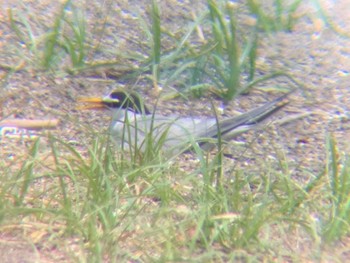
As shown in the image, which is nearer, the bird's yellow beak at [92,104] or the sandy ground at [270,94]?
the sandy ground at [270,94]

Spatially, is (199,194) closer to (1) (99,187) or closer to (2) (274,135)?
(1) (99,187)

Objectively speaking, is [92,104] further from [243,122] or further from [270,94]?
[270,94]

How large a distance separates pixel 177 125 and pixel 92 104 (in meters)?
0.63

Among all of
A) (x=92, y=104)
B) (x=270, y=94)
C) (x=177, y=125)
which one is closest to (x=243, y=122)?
(x=177, y=125)

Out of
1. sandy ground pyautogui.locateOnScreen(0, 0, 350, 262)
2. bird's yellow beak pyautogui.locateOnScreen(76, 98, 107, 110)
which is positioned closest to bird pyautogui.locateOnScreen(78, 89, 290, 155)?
bird's yellow beak pyautogui.locateOnScreen(76, 98, 107, 110)

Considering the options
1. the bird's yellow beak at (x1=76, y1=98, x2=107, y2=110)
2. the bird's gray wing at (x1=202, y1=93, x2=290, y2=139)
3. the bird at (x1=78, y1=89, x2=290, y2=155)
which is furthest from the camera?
the bird's yellow beak at (x1=76, y1=98, x2=107, y2=110)

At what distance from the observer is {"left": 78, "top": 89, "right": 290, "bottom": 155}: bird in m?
3.85

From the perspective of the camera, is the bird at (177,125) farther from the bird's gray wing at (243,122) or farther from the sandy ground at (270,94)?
the sandy ground at (270,94)

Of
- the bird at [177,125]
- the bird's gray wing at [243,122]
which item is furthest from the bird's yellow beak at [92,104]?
the bird's gray wing at [243,122]

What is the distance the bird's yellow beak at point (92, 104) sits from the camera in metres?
4.46

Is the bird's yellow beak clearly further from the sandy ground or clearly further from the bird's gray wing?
the bird's gray wing

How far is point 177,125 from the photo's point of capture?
4059mm

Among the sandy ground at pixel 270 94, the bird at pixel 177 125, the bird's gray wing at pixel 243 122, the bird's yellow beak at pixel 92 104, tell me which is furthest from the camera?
the bird's yellow beak at pixel 92 104

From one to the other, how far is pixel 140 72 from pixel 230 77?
0.51 m
